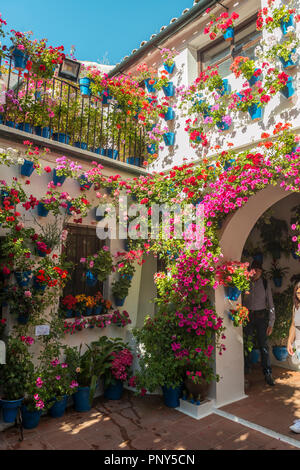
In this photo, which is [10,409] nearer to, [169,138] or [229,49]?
[169,138]

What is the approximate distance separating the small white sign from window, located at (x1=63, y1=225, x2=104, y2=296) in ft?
2.85

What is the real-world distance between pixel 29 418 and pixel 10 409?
0.31 metres

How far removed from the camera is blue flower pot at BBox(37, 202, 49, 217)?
5.17m

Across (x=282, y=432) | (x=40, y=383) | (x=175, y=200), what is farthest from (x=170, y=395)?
(x=175, y=200)

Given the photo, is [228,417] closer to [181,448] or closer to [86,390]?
[181,448]

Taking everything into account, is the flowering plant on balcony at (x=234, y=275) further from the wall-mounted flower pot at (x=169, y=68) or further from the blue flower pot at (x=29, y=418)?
the wall-mounted flower pot at (x=169, y=68)

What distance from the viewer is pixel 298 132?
15.0ft

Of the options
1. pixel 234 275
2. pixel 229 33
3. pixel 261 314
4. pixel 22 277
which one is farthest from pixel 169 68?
pixel 261 314

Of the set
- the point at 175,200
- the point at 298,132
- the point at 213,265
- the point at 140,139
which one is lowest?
the point at 213,265

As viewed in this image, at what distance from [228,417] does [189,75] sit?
635 cm

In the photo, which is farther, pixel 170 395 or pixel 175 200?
pixel 175 200

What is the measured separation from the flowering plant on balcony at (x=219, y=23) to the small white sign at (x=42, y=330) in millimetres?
5778

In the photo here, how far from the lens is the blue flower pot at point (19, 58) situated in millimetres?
5352

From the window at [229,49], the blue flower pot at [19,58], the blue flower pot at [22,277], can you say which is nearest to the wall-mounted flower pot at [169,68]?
the window at [229,49]
